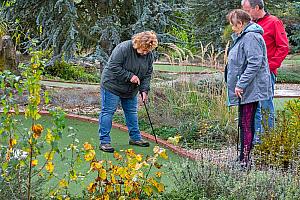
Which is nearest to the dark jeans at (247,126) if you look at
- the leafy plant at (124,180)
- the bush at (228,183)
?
the bush at (228,183)

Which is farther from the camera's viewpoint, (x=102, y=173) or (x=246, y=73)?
(x=246, y=73)

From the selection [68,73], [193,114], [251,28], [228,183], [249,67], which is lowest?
[68,73]

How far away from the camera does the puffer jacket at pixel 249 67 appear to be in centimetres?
524

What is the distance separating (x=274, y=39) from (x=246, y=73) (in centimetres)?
103

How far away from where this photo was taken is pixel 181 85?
865 cm

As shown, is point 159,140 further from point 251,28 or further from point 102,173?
point 102,173

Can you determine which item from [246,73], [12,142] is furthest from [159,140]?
[12,142]

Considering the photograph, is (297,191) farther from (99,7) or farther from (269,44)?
(99,7)

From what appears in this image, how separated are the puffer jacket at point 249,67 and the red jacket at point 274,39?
0.68 m

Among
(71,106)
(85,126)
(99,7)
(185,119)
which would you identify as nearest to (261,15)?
(185,119)

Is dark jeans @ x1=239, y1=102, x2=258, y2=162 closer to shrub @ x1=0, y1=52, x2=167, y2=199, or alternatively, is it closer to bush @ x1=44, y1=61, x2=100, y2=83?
shrub @ x1=0, y1=52, x2=167, y2=199

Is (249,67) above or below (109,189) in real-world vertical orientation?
above

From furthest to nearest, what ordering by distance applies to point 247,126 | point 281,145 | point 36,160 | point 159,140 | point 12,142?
point 159,140 → point 247,126 → point 281,145 → point 36,160 → point 12,142

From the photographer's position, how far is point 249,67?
5.24m
